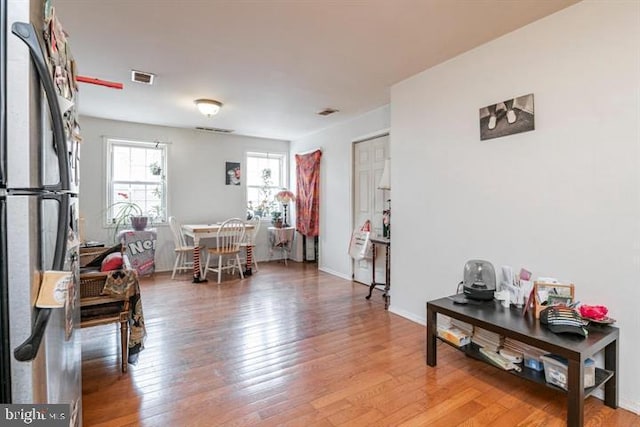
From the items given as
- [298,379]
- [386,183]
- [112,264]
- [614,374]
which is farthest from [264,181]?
[614,374]

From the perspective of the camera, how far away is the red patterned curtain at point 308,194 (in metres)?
5.52

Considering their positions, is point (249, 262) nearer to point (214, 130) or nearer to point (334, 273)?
point (334, 273)

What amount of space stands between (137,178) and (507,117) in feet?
16.9

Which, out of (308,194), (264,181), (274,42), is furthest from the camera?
(264,181)

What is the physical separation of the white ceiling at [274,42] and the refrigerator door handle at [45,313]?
5.62ft

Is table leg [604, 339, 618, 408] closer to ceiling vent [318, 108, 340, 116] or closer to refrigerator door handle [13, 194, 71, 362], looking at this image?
refrigerator door handle [13, 194, 71, 362]

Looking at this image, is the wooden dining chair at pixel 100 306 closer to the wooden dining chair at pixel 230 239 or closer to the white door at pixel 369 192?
the wooden dining chair at pixel 230 239

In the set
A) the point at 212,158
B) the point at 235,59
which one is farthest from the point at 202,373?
the point at 212,158

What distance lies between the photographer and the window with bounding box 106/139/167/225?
16.4 ft

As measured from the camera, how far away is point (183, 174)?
18.0 ft

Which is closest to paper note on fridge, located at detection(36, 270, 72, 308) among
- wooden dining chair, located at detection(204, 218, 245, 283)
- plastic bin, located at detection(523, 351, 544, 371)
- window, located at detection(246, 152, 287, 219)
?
plastic bin, located at detection(523, 351, 544, 371)

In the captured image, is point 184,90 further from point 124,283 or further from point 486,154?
point 486,154

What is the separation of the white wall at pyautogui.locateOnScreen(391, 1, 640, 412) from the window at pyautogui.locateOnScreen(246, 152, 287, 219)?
3.74 meters

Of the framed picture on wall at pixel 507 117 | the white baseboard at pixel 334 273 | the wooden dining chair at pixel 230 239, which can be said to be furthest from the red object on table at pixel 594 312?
the wooden dining chair at pixel 230 239
